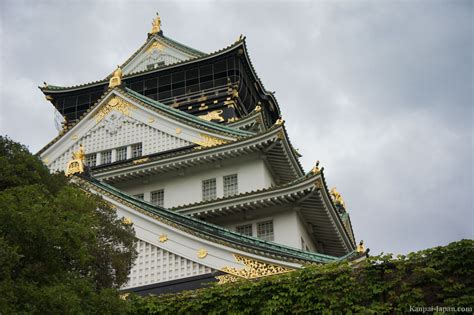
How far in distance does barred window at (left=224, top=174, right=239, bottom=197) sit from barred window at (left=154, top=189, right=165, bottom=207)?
A: 3.11 meters

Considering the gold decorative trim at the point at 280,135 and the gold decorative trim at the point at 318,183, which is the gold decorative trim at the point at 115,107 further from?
the gold decorative trim at the point at 318,183

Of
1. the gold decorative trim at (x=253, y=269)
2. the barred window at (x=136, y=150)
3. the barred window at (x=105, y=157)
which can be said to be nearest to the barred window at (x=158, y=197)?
the barred window at (x=136, y=150)

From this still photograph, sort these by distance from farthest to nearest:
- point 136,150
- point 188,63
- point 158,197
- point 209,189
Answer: point 188,63, point 136,150, point 158,197, point 209,189

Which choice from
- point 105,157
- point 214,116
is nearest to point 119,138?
point 105,157

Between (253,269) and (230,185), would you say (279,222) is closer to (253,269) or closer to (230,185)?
(230,185)

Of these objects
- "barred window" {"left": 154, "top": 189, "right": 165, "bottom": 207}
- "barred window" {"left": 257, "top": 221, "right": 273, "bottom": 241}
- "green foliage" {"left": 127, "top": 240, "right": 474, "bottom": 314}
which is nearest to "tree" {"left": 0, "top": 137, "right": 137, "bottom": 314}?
"green foliage" {"left": 127, "top": 240, "right": 474, "bottom": 314}

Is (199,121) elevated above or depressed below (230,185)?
above

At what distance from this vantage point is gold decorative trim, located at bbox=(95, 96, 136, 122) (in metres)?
34.7

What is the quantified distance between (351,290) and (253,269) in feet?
20.7

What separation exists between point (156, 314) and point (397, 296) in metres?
6.31

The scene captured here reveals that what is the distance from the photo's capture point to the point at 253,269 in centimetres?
2222

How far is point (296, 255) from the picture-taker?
2244cm

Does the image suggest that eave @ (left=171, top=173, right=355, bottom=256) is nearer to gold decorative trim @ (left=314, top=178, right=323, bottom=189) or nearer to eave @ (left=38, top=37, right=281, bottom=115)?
gold decorative trim @ (left=314, top=178, right=323, bottom=189)

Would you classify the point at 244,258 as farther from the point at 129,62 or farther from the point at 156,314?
the point at 129,62
